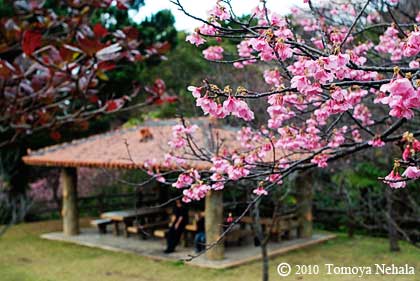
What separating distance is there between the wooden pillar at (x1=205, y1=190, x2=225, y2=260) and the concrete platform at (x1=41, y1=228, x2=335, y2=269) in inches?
4.9

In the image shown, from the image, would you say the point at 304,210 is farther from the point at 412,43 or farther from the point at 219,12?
the point at 412,43

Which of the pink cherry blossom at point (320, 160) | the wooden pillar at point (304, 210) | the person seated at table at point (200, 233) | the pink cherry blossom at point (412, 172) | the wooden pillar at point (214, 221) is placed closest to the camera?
the pink cherry blossom at point (412, 172)

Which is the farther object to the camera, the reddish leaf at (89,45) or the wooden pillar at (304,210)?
the wooden pillar at (304,210)

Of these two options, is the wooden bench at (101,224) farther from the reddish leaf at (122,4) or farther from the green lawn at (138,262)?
the reddish leaf at (122,4)

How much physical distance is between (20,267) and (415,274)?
5458 mm

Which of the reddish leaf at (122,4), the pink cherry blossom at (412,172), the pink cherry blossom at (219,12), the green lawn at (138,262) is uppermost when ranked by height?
the reddish leaf at (122,4)

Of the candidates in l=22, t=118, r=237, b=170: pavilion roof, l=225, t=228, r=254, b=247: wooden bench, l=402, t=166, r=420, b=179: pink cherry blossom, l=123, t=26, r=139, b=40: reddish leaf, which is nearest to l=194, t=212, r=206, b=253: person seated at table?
l=225, t=228, r=254, b=247: wooden bench

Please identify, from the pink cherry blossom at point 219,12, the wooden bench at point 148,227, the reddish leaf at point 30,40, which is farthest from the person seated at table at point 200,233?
the pink cherry blossom at point 219,12

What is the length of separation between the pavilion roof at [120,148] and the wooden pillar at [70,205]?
459mm

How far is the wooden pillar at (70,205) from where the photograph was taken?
10.4 meters

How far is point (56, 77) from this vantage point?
3.76 meters

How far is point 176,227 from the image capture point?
8.60 meters

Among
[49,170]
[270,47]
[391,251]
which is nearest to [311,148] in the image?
[270,47]

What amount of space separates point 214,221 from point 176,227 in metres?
0.86
